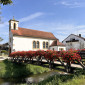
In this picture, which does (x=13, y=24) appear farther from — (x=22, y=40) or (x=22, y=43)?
(x=22, y=43)

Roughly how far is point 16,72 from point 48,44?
65.6 feet

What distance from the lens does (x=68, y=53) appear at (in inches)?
294

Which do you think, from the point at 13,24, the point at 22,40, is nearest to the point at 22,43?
the point at 22,40

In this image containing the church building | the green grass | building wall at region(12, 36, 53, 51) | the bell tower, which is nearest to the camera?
the green grass

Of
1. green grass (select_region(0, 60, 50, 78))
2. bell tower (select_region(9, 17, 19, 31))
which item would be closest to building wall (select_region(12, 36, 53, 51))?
bell tower (select_region(9, 17, 19, 31))

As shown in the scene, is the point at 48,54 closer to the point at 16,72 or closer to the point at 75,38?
the point at 16,72

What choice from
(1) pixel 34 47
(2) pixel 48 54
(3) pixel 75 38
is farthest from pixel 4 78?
(3) pixel 75 38

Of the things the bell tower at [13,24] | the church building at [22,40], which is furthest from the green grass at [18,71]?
the bell tower at [13,24]

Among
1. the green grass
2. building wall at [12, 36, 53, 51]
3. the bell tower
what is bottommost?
the green grass

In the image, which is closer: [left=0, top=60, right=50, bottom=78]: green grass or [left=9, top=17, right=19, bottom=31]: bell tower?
[left=0, top=60, right=50, bottom=78]: green grass

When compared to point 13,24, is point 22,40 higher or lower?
lower

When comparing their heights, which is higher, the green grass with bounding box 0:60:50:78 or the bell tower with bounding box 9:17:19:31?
the bell tower with bounding box 9:17:19:31

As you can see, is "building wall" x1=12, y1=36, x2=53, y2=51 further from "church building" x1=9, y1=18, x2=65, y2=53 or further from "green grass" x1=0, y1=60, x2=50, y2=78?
"green grass" x1=0, y1=60, x2=50, y2=78

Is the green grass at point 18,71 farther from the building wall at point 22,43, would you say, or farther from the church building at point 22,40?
the church building at point 22,40
